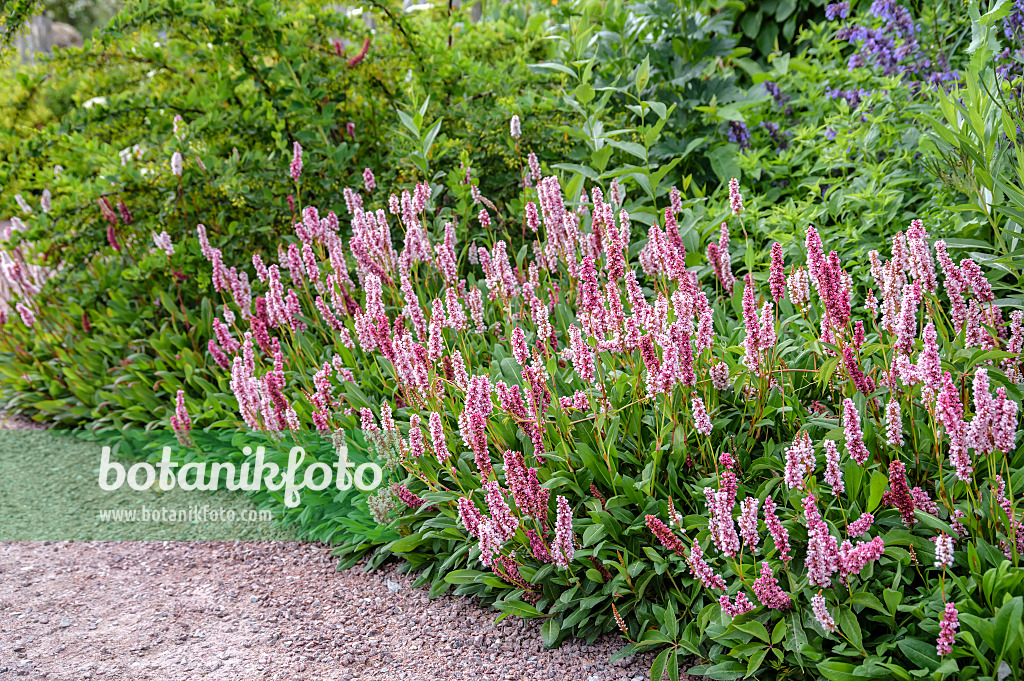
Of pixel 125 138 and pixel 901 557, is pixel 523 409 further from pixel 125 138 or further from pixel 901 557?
pixel 125 138

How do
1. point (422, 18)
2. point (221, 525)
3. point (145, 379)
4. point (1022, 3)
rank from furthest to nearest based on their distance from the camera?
point (422, 18) → point (145, 379) → point (221, 525) → point (1022, 3)

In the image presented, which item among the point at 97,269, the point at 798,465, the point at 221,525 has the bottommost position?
the point at 221,525

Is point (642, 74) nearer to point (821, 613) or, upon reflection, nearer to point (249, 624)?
point (821, 613)

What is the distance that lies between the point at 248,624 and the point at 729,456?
1750 millimetres

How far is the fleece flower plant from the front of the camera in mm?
1945

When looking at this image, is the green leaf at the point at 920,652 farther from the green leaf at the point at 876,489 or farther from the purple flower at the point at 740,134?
the purple flower at the point at 740,134

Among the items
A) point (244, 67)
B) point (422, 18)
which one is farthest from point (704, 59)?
point (244, 67)

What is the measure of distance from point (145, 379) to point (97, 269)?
1.11 metres

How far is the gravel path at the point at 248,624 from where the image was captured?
2.38m

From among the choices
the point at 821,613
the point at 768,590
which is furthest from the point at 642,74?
the point at 821,613

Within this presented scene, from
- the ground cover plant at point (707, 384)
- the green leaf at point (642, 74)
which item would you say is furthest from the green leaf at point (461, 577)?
the green leaf at point (642, 74)

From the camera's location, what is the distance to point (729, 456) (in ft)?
6.63

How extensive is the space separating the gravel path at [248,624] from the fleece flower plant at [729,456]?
0.46 ft

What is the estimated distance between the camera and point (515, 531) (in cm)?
246
